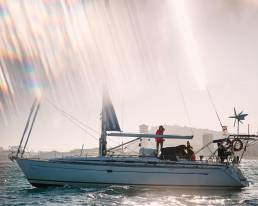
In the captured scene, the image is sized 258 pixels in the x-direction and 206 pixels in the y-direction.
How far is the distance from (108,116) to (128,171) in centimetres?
481

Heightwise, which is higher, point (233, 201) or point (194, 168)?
point (194, 168)

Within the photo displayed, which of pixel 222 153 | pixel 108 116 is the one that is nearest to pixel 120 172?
pixel 108 116

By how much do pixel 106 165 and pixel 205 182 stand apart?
7.94 metres

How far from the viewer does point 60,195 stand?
2345 centimetres

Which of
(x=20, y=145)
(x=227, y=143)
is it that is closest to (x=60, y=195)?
(x=20, y=145)

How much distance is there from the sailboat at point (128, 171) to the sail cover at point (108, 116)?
3.40 ft

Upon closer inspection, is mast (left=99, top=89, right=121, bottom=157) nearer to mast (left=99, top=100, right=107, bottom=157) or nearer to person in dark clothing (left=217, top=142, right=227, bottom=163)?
mast (left=99, top=100, right=107, bottom=157)

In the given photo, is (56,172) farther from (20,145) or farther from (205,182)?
(205,182)

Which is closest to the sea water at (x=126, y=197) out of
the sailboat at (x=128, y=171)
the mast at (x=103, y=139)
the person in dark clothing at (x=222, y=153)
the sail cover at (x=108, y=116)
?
the sailboat at (x=128, y=171)

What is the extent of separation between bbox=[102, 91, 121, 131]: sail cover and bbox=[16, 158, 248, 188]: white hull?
275 centimetres

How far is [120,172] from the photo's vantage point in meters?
26.0

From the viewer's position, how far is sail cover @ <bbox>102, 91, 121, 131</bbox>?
27531mm

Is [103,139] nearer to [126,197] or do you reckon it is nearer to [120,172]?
[120,172]

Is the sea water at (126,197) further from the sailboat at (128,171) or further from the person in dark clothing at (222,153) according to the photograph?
the person in dark clothing at (222,153)
